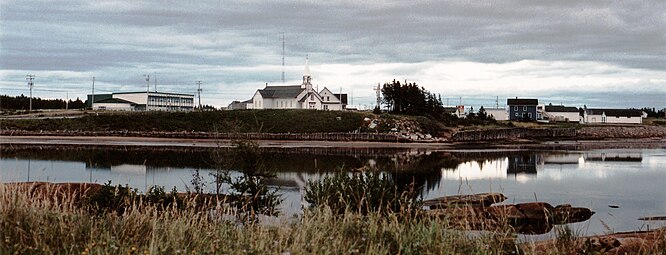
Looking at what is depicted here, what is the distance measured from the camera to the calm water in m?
30.0

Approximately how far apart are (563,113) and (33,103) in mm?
132066

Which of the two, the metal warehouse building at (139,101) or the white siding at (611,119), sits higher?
the metal warehouse building at (139,101)

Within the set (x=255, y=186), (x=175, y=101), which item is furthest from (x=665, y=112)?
(x=255, y=186)

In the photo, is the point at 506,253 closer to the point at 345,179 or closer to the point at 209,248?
the point at 209,248

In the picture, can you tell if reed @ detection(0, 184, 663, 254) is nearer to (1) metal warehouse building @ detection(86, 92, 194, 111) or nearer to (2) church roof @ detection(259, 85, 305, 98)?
(2) church roof @ detection(259, 85, 305, 98)

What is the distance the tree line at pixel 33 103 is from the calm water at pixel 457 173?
100016 mm

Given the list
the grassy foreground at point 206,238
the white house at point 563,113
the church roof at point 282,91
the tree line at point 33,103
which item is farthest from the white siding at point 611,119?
the grassy foreground at point 206,238

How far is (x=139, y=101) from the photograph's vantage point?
155250 millimetres

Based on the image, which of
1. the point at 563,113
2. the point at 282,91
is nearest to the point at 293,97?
the point at 282,91

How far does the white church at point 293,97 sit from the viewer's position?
122 meters

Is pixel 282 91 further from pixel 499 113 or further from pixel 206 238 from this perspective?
pixel 206 238

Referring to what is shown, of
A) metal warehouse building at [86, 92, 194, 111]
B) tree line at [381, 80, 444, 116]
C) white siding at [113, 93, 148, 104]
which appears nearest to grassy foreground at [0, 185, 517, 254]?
tree line at [381, 80, 444, 116]

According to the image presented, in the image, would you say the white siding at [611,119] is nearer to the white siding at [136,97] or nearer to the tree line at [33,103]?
the white siding at [136,97]

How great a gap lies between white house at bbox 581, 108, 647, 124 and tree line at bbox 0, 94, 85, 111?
125m
